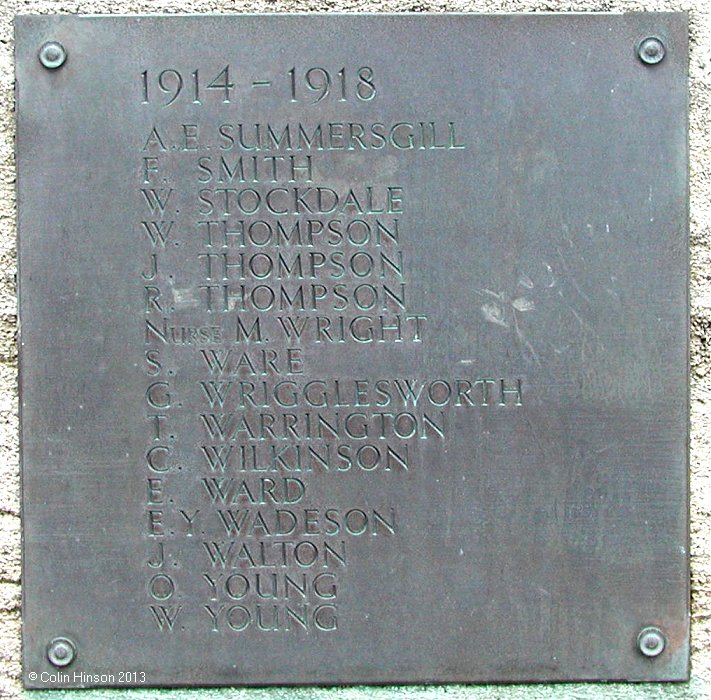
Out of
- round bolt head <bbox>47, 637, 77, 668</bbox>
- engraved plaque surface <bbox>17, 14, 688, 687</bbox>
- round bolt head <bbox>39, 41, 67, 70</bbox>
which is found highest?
round bolt head <bbox>39, 41, 67, 70</bbox>

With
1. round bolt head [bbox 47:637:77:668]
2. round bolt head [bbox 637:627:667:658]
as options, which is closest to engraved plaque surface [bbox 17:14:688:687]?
round bolt head [bbox 47:637:77:668]

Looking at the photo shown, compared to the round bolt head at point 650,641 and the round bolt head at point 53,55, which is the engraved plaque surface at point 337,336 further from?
the round bolt head at point 650,641

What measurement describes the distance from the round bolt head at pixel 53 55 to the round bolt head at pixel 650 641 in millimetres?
1760

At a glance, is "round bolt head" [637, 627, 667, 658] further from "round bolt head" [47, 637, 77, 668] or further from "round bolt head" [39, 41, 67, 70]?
"round bolt head" [39, 41, 67, 70]

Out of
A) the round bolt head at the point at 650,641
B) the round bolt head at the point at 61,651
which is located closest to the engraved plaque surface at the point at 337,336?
the round bolt head at the point at 61,651

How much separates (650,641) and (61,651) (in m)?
1.27

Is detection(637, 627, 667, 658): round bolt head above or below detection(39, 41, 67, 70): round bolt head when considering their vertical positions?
below

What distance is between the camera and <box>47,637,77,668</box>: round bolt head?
2105mm

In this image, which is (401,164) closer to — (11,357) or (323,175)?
(323,175)

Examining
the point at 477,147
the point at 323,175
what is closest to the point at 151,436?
the point at 323,175

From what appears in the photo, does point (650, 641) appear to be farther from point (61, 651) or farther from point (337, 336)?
point (61, 651)

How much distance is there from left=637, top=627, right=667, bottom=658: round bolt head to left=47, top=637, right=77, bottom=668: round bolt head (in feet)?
4.01

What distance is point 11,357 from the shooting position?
213 centimetres

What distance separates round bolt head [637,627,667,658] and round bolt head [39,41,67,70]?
176 cm
